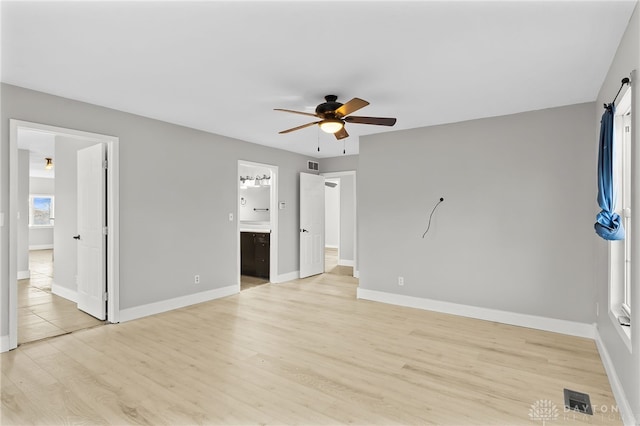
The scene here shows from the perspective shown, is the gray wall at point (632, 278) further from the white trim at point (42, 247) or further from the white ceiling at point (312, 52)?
the white trim at point (42, 247)

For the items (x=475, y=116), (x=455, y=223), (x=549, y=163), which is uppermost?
(x=475, y=116)

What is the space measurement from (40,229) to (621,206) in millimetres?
13727

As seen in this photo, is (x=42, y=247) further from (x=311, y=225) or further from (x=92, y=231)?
(x=311, y=225)

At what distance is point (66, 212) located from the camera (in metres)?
5.09

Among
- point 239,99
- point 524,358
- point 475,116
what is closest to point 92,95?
point 239,99

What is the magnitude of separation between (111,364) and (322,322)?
2154 millimetres

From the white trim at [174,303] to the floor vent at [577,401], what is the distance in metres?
4.27

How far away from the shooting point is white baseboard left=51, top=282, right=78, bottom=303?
490 cm

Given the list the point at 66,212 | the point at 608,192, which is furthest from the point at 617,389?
the point at 66,212

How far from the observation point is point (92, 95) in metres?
3.53

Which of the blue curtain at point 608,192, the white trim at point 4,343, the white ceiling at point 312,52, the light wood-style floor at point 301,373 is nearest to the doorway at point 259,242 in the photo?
the light wood-style floor at point 301,373

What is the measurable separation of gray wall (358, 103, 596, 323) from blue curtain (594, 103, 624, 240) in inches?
54.7

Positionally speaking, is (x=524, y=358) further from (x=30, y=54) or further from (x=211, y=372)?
(x=30, y=54)

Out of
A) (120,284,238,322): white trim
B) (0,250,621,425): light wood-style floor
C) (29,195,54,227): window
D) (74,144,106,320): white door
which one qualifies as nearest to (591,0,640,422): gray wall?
(0,250,621,425): light wood-style floor
